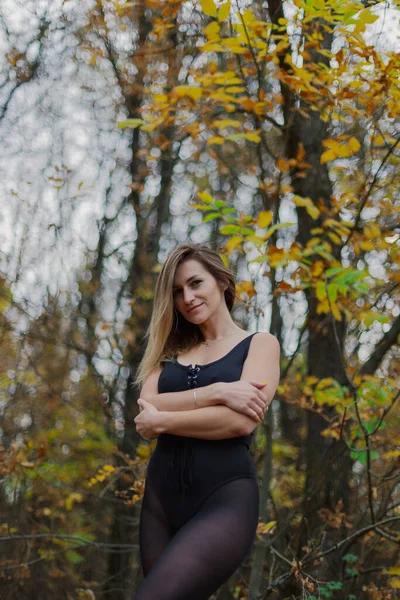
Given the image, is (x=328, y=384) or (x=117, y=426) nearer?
(x=328, y=384)

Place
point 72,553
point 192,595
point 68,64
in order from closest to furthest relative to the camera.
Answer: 1. point 192,595
2. point 68,64
3. point 72,553

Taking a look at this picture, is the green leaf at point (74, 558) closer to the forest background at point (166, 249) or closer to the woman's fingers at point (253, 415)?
the forest background at point (166, 249)

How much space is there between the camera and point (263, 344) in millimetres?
2660

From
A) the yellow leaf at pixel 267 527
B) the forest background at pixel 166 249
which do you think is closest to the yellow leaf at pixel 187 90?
the forest background at pixel 166 249

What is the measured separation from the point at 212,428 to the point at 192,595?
0.58 metres

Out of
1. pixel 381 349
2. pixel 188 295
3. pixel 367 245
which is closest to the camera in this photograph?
pixel 188 295

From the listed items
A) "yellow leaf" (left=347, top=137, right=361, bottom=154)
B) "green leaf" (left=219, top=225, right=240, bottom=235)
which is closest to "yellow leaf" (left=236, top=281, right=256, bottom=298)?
"green leaf" (left=219, top=225, right=240, bottom=235)

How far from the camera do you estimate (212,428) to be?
2.46m

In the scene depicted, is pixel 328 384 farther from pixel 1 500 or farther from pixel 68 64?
pixel 68 64

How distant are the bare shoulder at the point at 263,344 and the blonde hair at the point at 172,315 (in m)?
0.34

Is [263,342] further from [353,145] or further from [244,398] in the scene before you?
[353,145]

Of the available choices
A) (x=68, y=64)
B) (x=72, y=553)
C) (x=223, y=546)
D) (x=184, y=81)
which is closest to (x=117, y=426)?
(x=72, y=553)

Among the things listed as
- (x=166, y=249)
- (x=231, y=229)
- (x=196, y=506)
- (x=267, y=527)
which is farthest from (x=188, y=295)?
(x=166, y=249)

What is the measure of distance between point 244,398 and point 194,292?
561 mm
